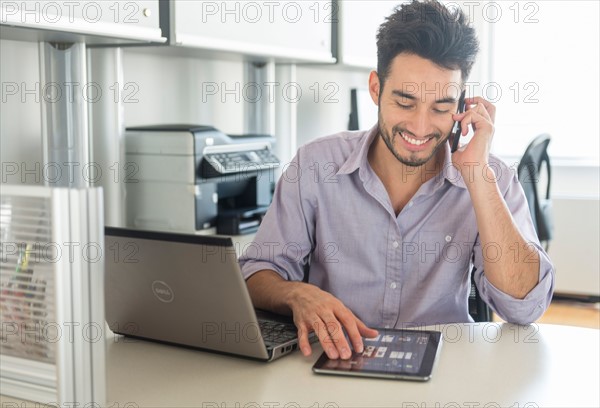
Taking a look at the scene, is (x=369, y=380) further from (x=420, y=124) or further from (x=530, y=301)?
(x=420, y=124)

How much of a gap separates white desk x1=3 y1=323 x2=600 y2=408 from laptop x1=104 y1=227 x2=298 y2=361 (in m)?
0.03

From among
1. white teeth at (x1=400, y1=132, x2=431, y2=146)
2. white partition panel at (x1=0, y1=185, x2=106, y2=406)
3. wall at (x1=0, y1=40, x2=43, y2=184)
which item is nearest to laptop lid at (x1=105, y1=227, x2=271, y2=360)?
white partition panel at (x1=0, y1=185, x2=106, y2=406)

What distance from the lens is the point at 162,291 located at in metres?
1.39

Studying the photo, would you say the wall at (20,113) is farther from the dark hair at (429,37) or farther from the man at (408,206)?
the dark hair at (429,37)

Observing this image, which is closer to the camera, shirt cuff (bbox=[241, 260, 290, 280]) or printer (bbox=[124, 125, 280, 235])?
shirt cuff (bbox=[241, 260, 290, 280])

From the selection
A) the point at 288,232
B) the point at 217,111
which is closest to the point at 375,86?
the point at 288,232

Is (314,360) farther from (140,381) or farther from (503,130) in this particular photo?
(503,130)

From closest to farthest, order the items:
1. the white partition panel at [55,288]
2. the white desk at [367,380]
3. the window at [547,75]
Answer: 1. the white partition panel at [55,288]
2. the white desk at [367,380]
3. the window at [547,75]

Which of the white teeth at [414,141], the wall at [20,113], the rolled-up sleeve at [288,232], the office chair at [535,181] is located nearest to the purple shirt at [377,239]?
the rolled-up sleeve at [288,232]

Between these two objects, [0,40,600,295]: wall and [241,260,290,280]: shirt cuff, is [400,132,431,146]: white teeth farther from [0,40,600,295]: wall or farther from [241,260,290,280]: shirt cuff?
[0,40,600,295]: wall

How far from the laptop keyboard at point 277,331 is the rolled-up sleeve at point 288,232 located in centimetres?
31

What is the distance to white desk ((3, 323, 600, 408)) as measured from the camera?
3.99 ft

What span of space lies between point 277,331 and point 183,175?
1278 mm

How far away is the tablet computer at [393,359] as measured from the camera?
1.29 metres
